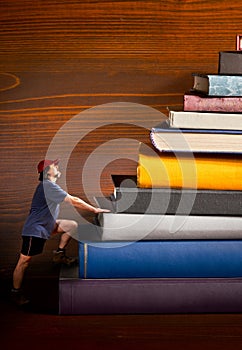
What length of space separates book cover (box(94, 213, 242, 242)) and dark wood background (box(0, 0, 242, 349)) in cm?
26

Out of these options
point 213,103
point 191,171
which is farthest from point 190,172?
point 213,103

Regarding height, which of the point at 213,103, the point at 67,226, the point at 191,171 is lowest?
the point at 67,226

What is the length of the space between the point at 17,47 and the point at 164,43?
Result: 0.27 metres

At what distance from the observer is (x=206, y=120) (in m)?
1.04

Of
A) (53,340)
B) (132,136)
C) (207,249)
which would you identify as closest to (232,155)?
(207,249)

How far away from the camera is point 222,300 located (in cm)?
101

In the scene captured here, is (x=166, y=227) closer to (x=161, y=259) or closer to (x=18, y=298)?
(x=161, y=259)

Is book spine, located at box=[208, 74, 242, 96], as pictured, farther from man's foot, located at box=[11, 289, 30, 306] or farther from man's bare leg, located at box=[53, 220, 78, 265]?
man's foot, located at box=[11, 289, 30, 306]

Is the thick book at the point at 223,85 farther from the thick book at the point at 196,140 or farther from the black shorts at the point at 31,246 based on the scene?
the black shorts at the point at 31,246

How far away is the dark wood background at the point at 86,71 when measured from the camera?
124cm

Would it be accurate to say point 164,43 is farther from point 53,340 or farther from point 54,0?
point 53,340

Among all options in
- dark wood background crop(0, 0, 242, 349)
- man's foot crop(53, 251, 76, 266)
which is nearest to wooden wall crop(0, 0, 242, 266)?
dark wood background crop(0, 0, 242, 349)

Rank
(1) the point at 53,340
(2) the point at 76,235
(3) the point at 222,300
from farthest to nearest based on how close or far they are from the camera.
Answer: (2) the point at 76,235, (3) the point at 222,300, (1) the point at 53,340

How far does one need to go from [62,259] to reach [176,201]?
10.1 inches
